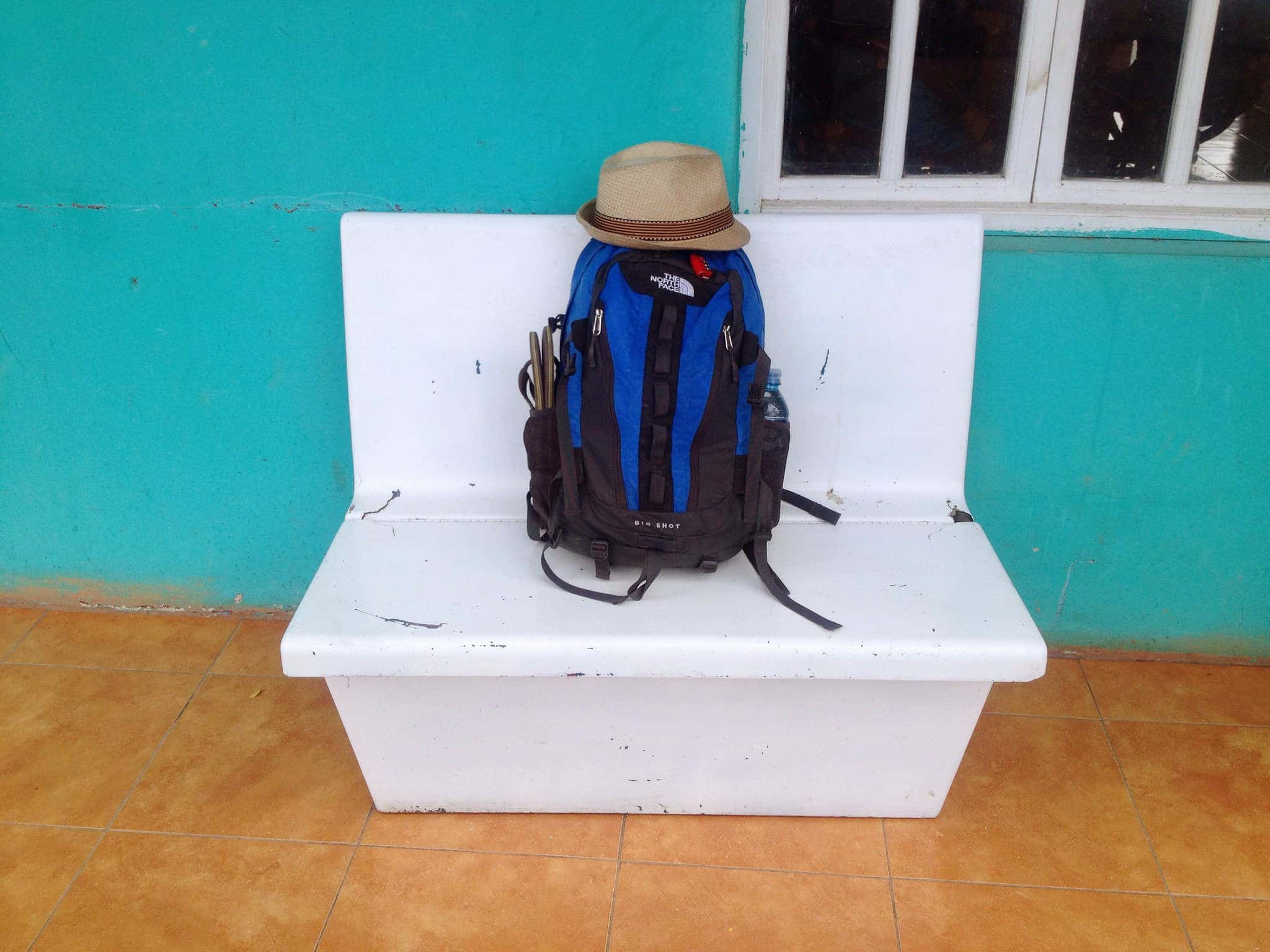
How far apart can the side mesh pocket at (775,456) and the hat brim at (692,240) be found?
32 centimetres

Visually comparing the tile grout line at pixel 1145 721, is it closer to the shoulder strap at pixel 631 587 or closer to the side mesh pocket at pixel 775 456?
the side mesh pocket at pixel 775 456

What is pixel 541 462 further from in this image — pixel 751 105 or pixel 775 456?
pixel 751 105

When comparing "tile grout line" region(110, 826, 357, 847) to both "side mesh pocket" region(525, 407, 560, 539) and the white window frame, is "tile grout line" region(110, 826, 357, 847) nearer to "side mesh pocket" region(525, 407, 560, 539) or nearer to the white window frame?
"side mesh pocket" region(525, 407, 560, 539)

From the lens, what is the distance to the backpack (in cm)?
171

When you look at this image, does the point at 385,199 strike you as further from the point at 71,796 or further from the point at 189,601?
the point at 71,796

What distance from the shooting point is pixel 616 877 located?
188 centimetres

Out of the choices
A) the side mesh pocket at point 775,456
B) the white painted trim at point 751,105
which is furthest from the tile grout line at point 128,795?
the white painted trim at point 751,105

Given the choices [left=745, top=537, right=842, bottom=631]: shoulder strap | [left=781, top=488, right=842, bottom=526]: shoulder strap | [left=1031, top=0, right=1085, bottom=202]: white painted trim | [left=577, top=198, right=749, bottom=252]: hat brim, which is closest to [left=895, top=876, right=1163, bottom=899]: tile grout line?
[left=745, top=537, right=842, bottom=631]: shoulder strap

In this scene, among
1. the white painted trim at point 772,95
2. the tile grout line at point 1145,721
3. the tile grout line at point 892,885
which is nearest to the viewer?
the tile grout line at point 892,885

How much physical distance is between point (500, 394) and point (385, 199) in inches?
19.3

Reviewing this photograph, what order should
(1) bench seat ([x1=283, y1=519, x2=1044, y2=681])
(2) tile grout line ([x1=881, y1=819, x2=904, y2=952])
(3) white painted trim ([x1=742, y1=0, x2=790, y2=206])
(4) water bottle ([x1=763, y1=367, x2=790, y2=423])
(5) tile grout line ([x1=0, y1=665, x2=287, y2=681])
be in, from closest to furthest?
(1) bench seat ([x1=283, y1=519, x2=1044, y2=681]), (2) tile grout line ([x1=881, y1=819, x2=904, y2=952]), (4) water bottle ([x1=763, y1=367, x2=790, y2=423]), (3) white painted trim ([x1=742, y1=0, x2=790, y2=206]), (5) tile grout line ([x1=0, y1=665, x2=287, y2=681])

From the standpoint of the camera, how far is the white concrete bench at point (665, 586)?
166 cm

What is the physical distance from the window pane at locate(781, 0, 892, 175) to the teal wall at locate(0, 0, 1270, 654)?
16cm

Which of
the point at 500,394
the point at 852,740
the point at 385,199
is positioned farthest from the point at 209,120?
the point at 852,740
